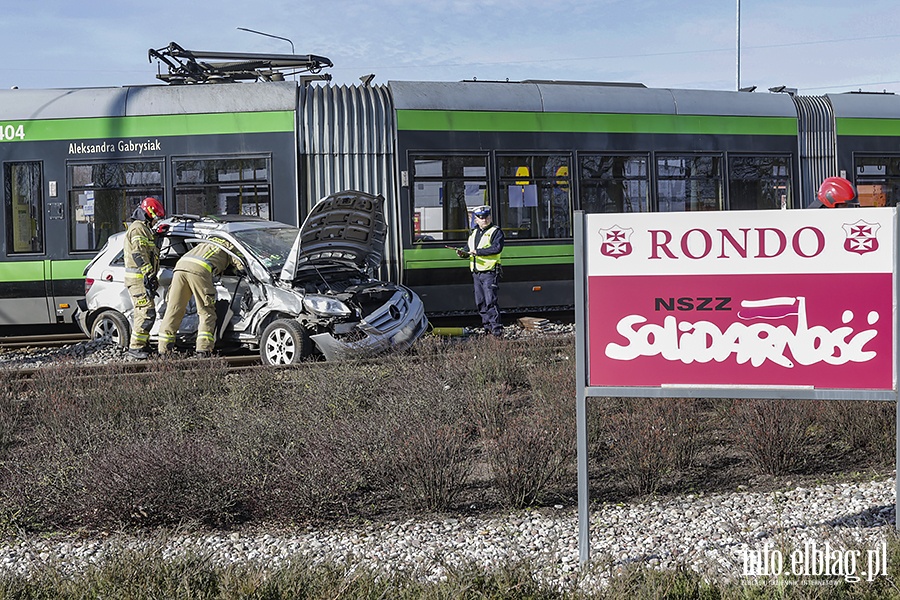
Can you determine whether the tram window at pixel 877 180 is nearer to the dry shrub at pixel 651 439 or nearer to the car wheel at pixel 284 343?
the dry shrub at pixel 651 439

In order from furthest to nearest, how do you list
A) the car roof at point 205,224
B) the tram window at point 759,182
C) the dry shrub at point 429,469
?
the tram window at point 759,182 < the car roof at point 205,224 < the dry shrub at point 429,469

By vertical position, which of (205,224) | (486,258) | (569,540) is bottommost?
(569,540)

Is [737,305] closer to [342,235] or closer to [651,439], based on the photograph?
[651,439]

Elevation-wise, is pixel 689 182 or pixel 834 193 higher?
pixel 689 182

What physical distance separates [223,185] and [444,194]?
3.04 meters

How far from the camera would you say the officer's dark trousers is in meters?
12.5

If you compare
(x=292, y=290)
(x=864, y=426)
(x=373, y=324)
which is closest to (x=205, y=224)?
(x=292, y=290)

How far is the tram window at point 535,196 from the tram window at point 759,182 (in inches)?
106

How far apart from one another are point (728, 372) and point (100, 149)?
10.8 metres

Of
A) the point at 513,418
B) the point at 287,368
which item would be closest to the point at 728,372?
the point at 513,418

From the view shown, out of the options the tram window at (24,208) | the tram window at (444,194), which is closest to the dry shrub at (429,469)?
the tram window at (444,194)

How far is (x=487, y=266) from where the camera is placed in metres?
12.6

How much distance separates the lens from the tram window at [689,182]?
1434cm

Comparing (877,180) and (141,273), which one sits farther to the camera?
(877,180)
